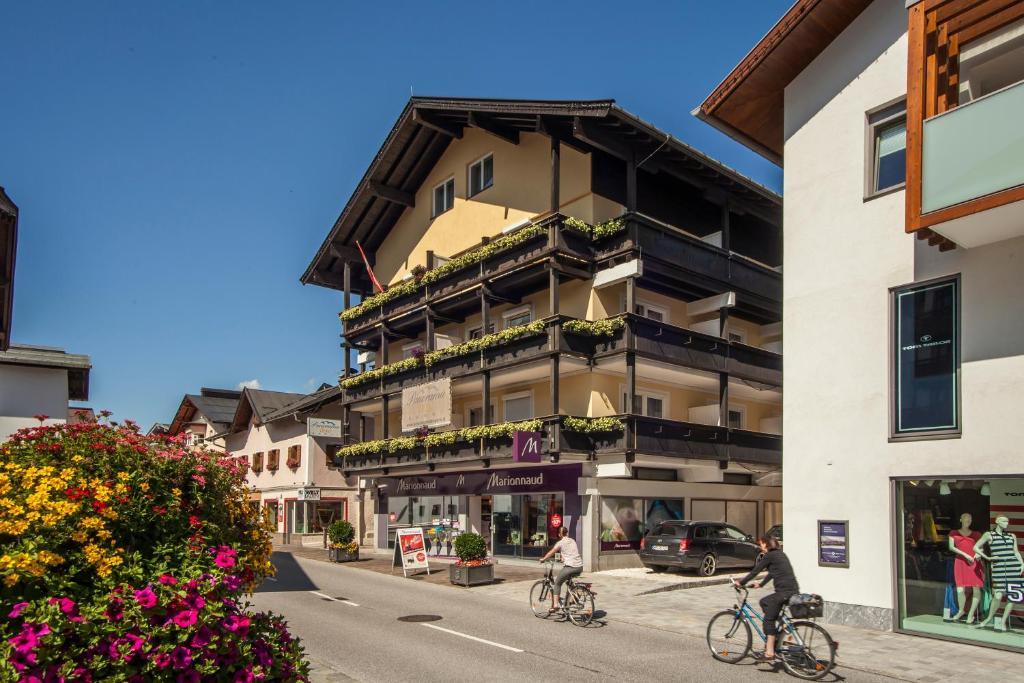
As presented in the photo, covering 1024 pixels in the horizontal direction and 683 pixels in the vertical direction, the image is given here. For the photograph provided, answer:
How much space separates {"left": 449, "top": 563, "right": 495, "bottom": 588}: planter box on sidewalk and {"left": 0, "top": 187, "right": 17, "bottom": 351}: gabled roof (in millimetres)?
11859

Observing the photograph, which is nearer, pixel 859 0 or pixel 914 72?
pixel 914 72

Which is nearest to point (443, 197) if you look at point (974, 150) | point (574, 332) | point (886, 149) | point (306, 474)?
point (574, 332)

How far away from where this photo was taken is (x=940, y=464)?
47.1ft

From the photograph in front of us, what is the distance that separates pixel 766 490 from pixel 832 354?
16734 millimetres

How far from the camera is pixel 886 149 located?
16.4 metres

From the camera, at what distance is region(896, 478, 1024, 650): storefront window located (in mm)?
13484

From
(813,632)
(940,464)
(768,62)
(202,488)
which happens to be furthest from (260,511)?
(768,62)

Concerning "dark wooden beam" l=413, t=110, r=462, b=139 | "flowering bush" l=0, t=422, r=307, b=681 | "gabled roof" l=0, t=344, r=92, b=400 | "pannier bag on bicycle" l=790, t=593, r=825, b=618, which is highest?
"dark wooden beam" l=413, t=110, r=462, b=139

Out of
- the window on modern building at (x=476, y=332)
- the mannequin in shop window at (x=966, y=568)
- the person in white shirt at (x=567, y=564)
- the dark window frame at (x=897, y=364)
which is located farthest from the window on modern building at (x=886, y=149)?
the window on modern building at (x=476, y=332)

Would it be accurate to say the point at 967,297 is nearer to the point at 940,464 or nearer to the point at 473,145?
the point at 940,464

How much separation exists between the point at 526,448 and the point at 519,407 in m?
5.54

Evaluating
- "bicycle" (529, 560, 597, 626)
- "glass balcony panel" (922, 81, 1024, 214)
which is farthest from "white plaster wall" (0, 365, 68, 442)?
"glass balcony panel" (922, 81, 1024, 214)

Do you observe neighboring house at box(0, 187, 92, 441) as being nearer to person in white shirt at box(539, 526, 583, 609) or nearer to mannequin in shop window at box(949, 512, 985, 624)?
person in white shirt at box(539, 526, 583, 609)

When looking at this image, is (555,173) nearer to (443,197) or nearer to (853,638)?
(443,197)
